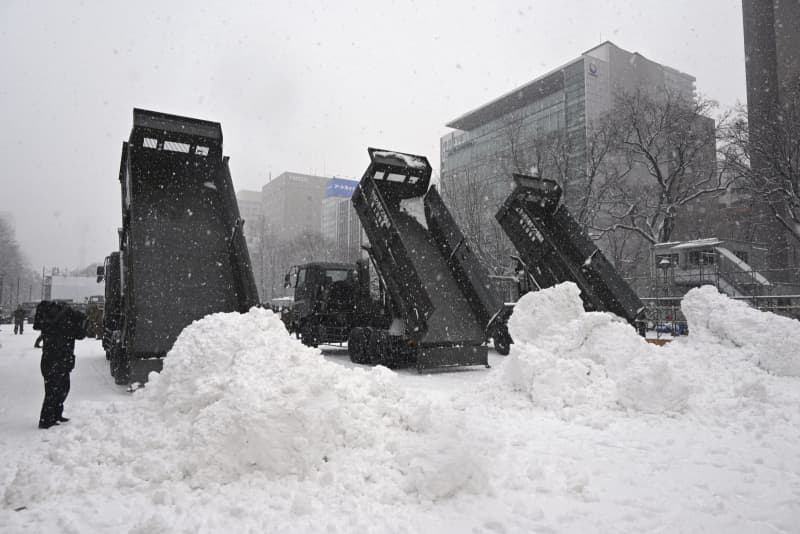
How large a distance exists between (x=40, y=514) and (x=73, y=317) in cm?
300

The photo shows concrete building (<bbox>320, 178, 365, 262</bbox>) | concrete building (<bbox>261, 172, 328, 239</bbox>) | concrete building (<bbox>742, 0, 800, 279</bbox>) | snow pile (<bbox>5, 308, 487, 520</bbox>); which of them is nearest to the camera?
snow pile (<bbox>5, 308, 487, 520</bbox>)

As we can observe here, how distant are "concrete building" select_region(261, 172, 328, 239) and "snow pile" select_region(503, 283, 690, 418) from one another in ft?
235

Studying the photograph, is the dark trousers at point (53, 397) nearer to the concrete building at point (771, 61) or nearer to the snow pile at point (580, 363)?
the snow pile at point (580, 363)

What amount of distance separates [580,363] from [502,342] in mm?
6116

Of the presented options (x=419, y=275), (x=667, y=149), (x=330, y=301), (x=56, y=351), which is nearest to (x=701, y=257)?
(x=667, y=149)

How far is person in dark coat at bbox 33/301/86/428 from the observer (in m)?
5.26

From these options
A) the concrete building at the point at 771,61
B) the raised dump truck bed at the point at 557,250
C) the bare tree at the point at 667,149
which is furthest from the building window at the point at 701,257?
the raised dump truck bed at the point at 557,250

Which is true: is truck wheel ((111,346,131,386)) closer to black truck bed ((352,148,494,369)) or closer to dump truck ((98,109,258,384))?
dump truck ((98,109,258,384))

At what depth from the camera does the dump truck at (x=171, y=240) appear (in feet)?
23.4

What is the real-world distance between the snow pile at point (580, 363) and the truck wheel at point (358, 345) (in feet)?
13.1

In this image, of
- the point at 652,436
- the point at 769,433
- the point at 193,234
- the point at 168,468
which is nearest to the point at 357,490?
the point at 168,468

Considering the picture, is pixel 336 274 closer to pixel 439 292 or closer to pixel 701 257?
pixel 439 292

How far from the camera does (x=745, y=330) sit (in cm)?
789

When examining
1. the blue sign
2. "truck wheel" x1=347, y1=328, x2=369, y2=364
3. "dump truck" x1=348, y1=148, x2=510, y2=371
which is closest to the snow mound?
"dump truck" x1=348, y1=148, x2=510, y2=371
